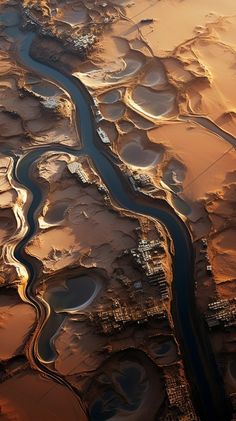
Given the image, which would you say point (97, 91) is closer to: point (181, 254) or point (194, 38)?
point (194, 38)

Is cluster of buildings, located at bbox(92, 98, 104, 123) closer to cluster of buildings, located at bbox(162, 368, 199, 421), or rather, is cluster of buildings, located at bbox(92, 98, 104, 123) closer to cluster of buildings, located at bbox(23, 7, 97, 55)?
cluster of buildings, located at bbox(23, 7, 97, 55)

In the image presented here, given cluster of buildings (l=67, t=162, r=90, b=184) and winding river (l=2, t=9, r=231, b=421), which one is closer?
winding river (l=2, t=9, r=231, b=421)

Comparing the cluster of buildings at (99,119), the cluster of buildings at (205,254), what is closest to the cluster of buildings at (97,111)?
the cluster of buildings at (99,119)

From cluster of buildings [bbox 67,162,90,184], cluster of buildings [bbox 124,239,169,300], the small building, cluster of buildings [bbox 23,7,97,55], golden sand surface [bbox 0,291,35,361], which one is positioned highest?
cluster of buildings [bbox 23,7,97,55]

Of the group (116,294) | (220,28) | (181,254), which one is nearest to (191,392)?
(116,294)

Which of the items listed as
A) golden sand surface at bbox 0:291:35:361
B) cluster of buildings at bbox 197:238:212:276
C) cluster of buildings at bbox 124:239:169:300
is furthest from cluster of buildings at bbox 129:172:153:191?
golden sand surface at bbox 0:291:35:361

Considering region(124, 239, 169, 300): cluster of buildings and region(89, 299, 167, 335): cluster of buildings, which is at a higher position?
region(124, 239, 169, 300): cluster of buildings

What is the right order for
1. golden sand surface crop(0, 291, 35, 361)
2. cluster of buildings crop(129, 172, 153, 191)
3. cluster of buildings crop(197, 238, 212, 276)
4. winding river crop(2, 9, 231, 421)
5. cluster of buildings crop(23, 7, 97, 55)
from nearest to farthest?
winding river crop(2, 9, 231, 421), golden sand surface crop(0, 291, 35, 361), cluster of buildings crop(197, 238, 212, 276), cluster of buildings crop(129, 172, 153, 191), cluster of buildings crop(23, 7, 97, 55)
